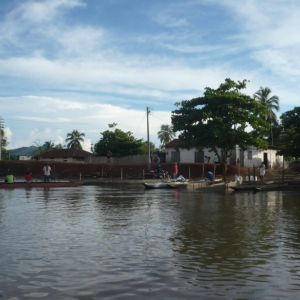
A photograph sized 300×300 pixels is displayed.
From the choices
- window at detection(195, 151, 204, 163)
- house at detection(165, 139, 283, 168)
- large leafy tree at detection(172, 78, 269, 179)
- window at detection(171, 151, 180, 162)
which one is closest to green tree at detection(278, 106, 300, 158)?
large leafy tree at detection(172, 78, 269, 179)

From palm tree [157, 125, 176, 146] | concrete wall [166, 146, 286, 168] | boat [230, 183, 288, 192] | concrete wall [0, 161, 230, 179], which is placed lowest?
boat [230, 183, 288, 192]

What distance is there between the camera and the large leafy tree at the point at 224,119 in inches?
1414

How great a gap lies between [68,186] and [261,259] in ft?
95.4

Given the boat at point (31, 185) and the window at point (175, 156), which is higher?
the window at point (175, 156)

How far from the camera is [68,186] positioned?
36.3m

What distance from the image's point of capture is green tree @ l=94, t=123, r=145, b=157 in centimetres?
6019

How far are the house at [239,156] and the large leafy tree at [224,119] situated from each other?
8.98 metres

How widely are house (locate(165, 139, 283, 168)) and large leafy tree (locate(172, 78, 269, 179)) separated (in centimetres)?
898

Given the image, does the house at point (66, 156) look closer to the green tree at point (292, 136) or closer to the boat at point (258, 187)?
the green tree at point (292, 136)

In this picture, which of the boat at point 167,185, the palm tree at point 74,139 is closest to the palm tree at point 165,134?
the palm tree at point 74,139

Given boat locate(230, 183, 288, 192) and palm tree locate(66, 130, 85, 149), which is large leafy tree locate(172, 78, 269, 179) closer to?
boat locate(230, 183, 288, 192)

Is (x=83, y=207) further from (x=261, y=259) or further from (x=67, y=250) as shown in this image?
(x=261, y=259)

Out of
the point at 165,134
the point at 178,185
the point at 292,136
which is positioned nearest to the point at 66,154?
the point at 165,134

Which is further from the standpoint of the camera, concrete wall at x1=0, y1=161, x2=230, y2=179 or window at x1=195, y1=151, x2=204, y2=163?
window at x1=195, y1=151, x2=204, y2=163
